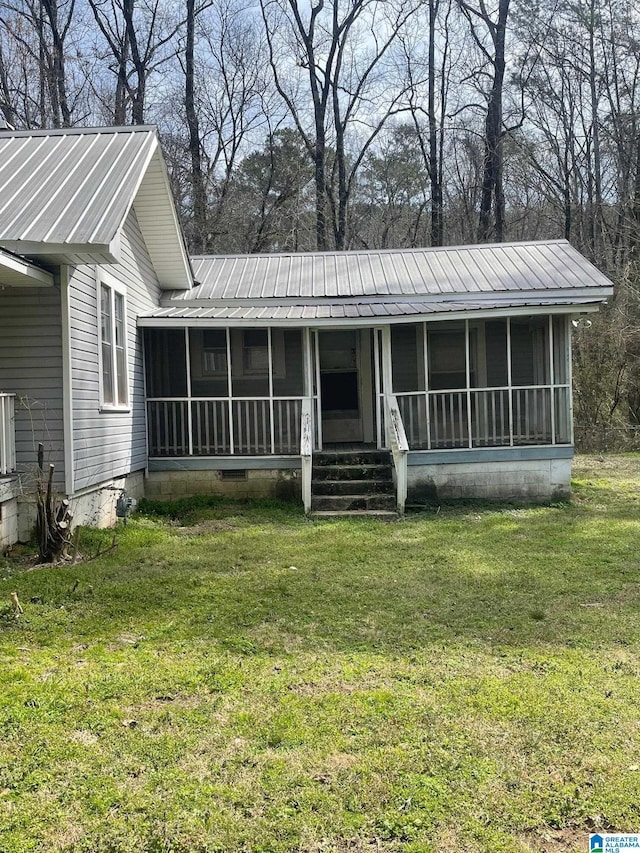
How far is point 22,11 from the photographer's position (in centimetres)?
2100

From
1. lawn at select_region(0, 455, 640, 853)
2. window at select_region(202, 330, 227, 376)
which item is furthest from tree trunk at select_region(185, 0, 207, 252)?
lawn at select_region(0, 455, 640, 853)

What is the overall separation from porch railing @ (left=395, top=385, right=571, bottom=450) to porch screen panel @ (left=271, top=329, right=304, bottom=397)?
2014 millimetres

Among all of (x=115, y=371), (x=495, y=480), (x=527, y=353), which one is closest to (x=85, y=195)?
(x=115, y=371)

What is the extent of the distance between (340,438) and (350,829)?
965 cm

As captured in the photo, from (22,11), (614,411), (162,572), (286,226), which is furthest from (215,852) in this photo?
(22,11)

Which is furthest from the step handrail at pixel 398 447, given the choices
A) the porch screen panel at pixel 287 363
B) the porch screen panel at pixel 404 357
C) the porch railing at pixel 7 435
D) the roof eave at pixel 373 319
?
the porch railing at pixel 7 435

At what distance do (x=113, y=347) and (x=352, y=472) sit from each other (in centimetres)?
396

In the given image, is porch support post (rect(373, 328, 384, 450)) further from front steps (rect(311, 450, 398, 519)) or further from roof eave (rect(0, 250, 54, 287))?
roof eave (rect(0, 250, 54, 287))

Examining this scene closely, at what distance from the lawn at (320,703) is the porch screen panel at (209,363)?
507 cm

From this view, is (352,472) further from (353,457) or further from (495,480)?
(495,480)

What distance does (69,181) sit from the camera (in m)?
8.03

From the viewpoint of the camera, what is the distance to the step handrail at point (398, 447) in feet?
30.2

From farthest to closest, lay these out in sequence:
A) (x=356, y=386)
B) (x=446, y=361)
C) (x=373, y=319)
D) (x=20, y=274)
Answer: (x=356, y=386)
(x=446, y=361)
(x=373, y=319)
(x=20, y=274)

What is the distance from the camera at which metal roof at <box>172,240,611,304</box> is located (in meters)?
11.7
